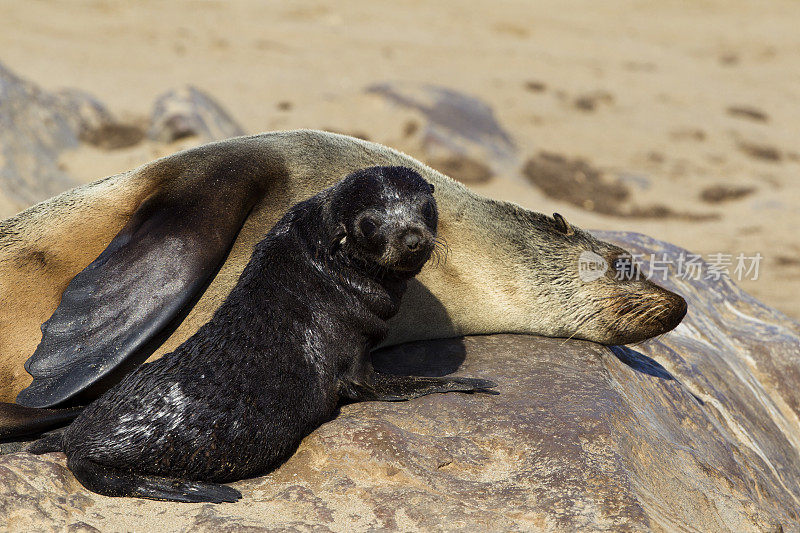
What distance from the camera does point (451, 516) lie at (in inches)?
137

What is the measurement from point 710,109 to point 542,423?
53.0 ft

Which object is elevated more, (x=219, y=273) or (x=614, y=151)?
(x=219, y=273)

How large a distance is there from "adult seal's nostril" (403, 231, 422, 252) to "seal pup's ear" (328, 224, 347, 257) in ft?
1.14

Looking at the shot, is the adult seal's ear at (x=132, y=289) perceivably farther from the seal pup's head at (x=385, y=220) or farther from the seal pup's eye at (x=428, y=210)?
the seal pup's eye at (x=428, y=210)

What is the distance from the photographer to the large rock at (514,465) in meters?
3.42

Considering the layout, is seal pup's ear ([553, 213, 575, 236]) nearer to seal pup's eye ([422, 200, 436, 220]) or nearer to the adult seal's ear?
seal pup's eye ([422, 200, 436, 220])

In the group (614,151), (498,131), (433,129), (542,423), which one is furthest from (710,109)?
(542,423)

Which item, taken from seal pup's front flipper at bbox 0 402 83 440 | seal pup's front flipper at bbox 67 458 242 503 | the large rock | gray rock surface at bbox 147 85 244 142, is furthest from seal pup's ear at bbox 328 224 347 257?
gray rock surface at bbox 147 85 244 142

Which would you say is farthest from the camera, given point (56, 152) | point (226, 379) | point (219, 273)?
point (56, 152)

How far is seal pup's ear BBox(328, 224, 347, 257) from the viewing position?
4250 millimetres

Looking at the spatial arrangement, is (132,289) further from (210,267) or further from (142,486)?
(142,486)

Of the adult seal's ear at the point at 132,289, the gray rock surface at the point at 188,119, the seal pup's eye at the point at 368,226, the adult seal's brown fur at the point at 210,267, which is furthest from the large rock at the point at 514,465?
the gray rock surface at the point at 188,119

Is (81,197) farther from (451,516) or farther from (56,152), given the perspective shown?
(56,152)

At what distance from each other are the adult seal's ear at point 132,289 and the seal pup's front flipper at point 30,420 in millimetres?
151
